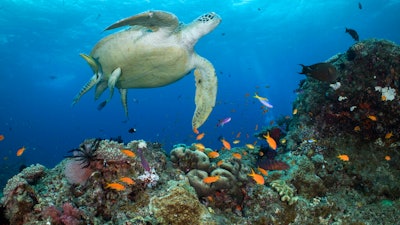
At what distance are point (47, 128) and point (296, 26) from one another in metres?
114

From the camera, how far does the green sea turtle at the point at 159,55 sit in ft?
17.5

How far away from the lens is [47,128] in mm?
113250

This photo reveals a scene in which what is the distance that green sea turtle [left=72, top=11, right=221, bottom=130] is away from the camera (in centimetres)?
532

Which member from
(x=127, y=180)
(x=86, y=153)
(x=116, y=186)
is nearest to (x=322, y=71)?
(x=127, y=180)

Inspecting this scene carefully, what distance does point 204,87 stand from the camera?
20.7 feet

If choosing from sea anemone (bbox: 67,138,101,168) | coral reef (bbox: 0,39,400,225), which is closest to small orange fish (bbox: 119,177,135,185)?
coral reef (bbox: 0,39,400,225)

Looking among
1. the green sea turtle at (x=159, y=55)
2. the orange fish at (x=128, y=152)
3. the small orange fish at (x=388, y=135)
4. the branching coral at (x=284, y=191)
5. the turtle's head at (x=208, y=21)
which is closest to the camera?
the orange fish at (x=128, y=152)

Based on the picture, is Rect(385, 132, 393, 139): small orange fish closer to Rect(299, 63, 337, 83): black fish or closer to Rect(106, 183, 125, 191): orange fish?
Rect(299, 63, 337, 83): black fish

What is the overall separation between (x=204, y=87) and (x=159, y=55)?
4.49ft

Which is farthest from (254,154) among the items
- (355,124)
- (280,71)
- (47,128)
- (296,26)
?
(47,128)

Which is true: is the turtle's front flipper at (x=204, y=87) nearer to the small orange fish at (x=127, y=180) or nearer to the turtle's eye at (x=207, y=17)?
the turtle's eye at (x=207, y=17)

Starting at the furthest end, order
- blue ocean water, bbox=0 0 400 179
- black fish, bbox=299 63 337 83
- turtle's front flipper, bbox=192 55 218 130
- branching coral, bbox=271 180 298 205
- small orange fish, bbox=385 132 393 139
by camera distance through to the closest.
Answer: blue ocean water, bbox=0 0 400 179 < turtle's front flipper, bbox=192 55 218 130 < small orange fish, bbox=385 132 393 139 < black fish, bbox=299 63 337 83 < branching coral, bbox=271 180 298 205

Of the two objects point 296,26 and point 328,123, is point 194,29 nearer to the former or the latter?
point 328,123

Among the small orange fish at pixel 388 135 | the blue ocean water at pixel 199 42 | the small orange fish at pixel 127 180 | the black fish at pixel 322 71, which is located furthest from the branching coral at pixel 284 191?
the blue ocean water at pixel 199 42
